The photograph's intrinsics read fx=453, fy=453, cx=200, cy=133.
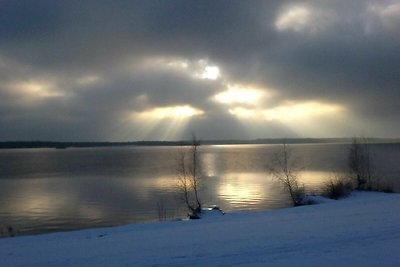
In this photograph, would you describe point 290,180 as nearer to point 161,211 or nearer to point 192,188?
point 192,188

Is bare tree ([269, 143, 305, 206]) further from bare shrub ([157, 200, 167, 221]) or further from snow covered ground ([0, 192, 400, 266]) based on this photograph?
snow covered ground ([0, 192, 400, 266])

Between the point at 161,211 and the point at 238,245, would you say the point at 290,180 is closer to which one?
the point at 161,211

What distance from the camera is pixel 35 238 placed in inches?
741

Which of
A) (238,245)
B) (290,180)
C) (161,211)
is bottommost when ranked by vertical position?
(161,211)

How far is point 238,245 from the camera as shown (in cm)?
1385

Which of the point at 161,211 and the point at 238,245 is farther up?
the point at 238,245

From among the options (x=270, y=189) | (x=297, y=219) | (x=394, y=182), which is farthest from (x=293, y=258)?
(x=394, y=182)

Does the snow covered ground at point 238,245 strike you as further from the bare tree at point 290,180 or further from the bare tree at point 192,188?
the bare tree at point 290,180

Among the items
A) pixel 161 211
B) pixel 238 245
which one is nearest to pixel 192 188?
pixel 161 211

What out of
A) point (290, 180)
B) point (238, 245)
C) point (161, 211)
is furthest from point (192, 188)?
point (238, 245)

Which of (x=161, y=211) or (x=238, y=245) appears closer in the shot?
(x=238, y=245)

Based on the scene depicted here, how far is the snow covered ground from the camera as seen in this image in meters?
11.8

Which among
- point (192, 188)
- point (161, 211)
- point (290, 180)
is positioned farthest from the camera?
point (290, 180)

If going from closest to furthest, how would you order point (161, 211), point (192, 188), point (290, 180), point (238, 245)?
point (238, 245) < point (161, 211) < point (192, 188) < point (290, 180)
